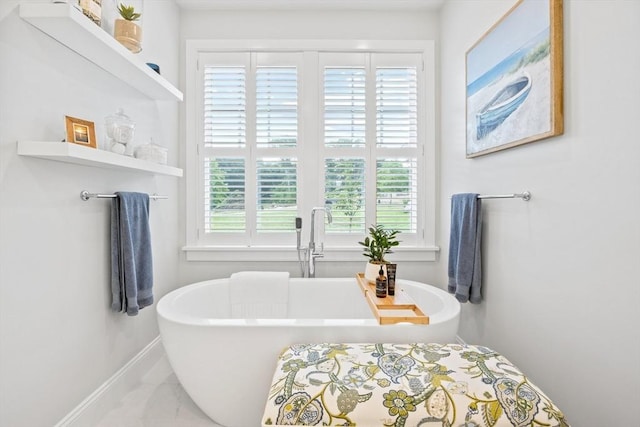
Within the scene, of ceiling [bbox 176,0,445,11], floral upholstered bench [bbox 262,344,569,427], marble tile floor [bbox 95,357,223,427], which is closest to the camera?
floral upholstered bench [bbox 262,344,569,427]

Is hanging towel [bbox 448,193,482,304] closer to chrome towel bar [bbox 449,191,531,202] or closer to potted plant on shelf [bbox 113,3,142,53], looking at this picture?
chrome towel bar [bbox 449,191,531,202]

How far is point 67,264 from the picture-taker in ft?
4.78

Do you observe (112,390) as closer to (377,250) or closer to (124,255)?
(124,255)

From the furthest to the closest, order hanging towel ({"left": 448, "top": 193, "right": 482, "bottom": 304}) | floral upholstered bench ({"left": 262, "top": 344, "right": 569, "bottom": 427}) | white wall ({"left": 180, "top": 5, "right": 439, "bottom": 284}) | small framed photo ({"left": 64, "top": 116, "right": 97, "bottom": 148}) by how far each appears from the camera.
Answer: white wall ({"left": 180, "top": 5, "right": 439, "bottom": 284}), hanging towel ({"left": 448, "top": 193, "right": 482, "bottom": 304}), small framed photo ({"left": 64, "top": 116, "right": 97, "bottom": 148}), floral upholstered bench ({"left": 262, "top": 344, "right": 569, "bottom": 427})

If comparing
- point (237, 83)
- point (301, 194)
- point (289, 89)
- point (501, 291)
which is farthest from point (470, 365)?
point (237, 83)

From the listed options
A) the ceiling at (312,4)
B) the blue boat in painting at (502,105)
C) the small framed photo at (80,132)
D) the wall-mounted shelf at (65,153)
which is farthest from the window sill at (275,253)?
the ceiling at (312,4)

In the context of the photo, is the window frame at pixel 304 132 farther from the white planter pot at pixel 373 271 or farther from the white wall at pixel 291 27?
the white planter pot at pixel 373 271

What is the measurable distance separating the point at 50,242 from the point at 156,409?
42.2 inches

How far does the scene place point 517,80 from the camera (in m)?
1.56

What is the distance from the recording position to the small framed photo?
1.32 m

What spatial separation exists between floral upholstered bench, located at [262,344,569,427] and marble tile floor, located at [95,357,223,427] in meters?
0.82

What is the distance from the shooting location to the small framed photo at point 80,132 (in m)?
1.32

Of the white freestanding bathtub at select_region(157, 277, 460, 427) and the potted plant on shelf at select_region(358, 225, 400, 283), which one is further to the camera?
the potted plant on shelf at select_region(358, 225, 400, 283)

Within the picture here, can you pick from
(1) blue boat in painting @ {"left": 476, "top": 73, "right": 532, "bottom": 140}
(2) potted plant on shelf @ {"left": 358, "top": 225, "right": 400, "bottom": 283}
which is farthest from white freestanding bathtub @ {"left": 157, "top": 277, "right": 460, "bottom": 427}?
(1) blue boat in painting @ {"left": 476, "top": 73, "right": 532, "bottom": 140}
